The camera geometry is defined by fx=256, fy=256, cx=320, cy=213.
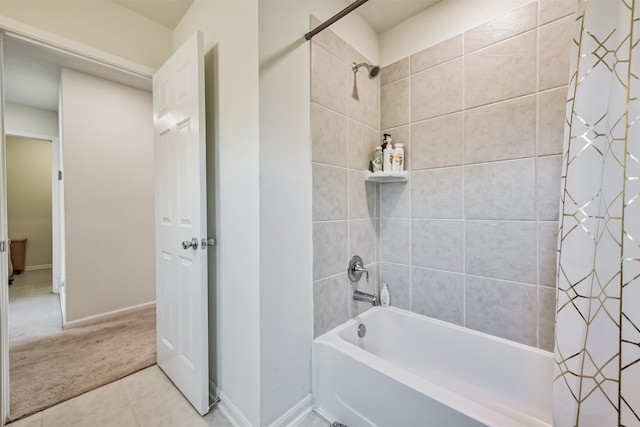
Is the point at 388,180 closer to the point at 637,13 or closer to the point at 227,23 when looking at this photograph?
the point at 637,13

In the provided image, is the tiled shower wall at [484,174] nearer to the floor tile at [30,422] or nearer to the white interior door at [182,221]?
the white interior door at [182,221]

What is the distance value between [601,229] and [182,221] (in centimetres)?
178

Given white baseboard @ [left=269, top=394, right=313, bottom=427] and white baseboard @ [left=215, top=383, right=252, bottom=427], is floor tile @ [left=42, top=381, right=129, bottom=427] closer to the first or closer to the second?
white baseboard @ [left=215, top=383, right=252, bottom=427]

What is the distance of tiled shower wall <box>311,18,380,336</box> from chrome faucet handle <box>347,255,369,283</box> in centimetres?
4

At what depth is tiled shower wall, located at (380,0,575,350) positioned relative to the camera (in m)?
1.25

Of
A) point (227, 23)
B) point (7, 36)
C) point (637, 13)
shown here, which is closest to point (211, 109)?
point (227, 23)

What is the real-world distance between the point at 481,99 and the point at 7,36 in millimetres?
2588

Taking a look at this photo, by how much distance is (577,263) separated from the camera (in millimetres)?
793

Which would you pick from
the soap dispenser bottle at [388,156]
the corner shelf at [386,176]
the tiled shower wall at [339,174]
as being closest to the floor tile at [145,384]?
the tiled shower wall at [339,174]

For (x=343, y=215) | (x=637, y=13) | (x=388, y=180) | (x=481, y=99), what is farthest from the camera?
(x=388, y=180)

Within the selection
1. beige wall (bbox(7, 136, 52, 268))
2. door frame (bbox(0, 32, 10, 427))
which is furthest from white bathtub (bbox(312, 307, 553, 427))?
beige wall (bbox(7, 136, 52, 268))

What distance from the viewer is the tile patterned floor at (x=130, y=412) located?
132 centimetres

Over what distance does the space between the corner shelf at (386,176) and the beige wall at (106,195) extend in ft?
8.25

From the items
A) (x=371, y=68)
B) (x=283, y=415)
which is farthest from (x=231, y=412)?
(x=371, y=68)
